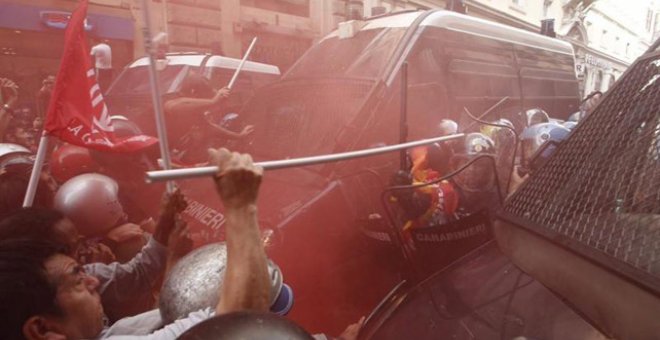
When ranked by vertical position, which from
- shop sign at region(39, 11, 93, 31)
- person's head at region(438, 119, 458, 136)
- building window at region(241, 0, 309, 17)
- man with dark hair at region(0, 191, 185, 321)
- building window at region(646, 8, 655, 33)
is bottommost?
man with dark hair at region(0, 191, 185, 321)

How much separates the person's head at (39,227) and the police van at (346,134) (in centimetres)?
129

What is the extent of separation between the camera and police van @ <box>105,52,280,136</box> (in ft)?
20.4

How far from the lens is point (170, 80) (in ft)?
21.0

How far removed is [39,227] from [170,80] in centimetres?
491

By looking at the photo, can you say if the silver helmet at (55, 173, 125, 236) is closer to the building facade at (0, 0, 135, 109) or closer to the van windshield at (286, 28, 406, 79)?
the van windshield at (286, 28, 406, 79)

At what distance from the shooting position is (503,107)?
21.6 ft

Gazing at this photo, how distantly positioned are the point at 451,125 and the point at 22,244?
13.2ft

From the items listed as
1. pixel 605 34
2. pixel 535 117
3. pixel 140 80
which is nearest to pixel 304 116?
pixel 140 80

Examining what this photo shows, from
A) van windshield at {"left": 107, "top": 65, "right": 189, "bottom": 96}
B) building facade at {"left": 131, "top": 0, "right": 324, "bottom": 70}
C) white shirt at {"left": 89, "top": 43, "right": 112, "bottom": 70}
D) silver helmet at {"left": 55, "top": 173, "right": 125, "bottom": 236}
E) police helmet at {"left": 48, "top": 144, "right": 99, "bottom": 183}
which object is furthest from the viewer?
building facade at {"left": 131, "top": 0, "right": 324, "bottom": 70}

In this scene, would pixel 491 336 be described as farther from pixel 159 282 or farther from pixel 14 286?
pixel 14 286

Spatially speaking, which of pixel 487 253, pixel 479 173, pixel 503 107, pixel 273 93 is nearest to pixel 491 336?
pixel 487 253

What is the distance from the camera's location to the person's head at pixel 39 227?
5.77 feet

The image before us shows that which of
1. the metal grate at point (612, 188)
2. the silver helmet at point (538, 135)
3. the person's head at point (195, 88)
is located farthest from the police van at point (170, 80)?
the metal grate at point (612, 188)

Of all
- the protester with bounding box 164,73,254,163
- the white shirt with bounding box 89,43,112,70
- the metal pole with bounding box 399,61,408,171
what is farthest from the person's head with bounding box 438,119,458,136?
the white shirt with bounding box 89,43,112,70
